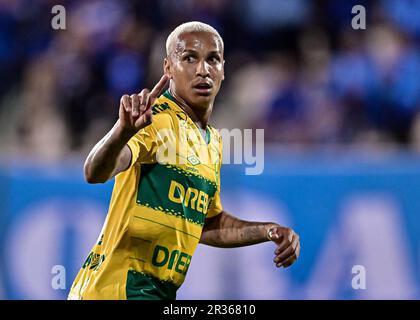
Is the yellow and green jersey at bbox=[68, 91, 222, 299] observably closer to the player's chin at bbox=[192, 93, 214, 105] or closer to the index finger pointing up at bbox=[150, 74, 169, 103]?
A: the player's chin at bbox=[192, 93, 214, 105]

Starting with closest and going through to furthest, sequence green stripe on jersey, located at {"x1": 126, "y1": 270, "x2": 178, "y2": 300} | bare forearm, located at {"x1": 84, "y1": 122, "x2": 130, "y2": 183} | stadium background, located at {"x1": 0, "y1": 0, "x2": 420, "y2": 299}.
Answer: bare forearm, located at {"x1": 84, "y1": 122, "x2": 130, "y2": 183}, green stripe on jersey, located at {"x1": 126, "y1": 270, "x2": 178, "y2": 300}, stadium background, located at {"x1": 0, "y1": 0, "x2": 420, "y2": 299}

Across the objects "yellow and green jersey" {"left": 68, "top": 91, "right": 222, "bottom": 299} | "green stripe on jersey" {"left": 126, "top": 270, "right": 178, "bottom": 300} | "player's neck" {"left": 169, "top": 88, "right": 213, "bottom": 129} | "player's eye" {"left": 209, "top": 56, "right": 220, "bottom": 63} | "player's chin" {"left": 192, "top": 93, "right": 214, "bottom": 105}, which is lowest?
"green stripe on jersey" {"left": 126, "top": 270, "right": 178, "bottom": 300}

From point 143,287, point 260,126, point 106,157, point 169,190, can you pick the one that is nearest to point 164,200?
point 169,190

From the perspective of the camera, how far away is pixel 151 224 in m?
4.18

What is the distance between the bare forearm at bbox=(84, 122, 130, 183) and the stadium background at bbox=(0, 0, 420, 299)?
3.04 metres

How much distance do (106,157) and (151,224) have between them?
0.61 m

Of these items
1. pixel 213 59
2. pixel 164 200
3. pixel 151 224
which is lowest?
pixel 151 224

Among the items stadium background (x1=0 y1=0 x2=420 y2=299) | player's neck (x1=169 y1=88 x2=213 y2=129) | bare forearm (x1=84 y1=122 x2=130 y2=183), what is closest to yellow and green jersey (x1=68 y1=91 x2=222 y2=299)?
player's neck (x1=169 y1=88 x2=213 y2=129)

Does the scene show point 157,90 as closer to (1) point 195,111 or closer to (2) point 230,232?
(1) point 195,111

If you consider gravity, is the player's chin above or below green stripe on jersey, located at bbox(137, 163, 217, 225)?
above

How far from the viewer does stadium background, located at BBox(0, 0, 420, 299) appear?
673 centimetres

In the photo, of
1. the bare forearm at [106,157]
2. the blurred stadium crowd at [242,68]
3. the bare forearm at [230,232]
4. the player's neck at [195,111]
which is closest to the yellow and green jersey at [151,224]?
the player's neck at [195,111]
